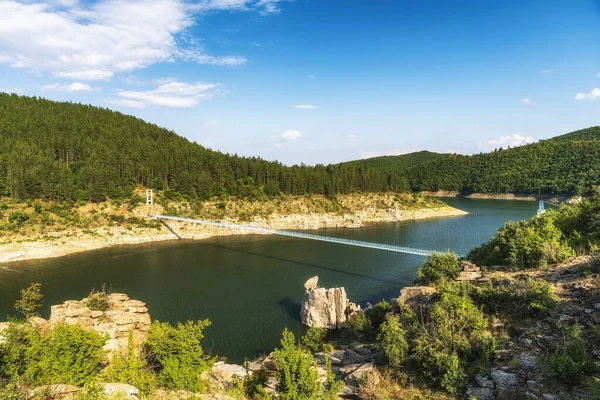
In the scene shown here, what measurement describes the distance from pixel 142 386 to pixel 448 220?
61749mm

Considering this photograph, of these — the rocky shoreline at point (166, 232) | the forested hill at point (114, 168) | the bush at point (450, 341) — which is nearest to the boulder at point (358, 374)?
the bush at point (450, 341)

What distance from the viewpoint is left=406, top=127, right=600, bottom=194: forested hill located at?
88.9 metres

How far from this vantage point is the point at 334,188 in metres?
66.2

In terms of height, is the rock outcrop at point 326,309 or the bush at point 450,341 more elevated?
the bush at point 450,341

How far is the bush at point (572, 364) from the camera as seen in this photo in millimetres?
8219

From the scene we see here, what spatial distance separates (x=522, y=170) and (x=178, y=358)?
4681 inches

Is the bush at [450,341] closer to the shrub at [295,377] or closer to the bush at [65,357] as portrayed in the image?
the shrub at [295,377]

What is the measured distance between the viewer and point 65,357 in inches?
424

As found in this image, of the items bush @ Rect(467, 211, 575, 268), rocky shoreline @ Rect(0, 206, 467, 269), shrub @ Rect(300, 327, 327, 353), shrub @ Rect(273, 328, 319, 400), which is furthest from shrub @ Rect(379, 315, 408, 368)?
rocky shoreline @ Rect(0, 206, 467, 269)

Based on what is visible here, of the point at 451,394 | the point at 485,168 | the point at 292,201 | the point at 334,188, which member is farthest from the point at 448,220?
the point at 485,168

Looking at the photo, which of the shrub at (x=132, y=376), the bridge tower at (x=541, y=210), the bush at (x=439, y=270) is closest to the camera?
Answer: the shrub at (x=132, y=376)

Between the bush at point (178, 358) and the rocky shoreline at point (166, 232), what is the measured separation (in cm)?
3267

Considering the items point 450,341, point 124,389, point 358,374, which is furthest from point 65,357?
point 450,341

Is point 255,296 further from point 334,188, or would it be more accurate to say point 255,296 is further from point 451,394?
point 334,188
